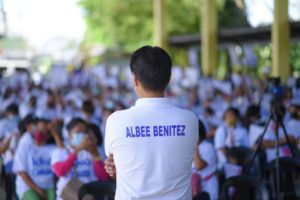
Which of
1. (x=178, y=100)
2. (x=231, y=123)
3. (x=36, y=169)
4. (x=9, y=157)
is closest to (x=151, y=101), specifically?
(x=36, y=169)

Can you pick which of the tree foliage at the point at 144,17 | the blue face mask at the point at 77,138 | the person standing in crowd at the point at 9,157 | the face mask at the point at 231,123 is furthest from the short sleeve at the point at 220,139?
the tree foliage at the point at 144,17

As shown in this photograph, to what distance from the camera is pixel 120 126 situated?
240 centimetres

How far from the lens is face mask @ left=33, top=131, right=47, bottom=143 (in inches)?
231

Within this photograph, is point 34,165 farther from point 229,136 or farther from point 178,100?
point 178,100

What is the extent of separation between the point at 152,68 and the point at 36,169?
3.63 metres

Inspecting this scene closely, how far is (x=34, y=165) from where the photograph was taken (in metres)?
5.75

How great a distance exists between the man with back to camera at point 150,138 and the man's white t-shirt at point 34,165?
133 inches

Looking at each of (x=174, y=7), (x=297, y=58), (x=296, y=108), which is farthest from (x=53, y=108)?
(x=174, y=7)

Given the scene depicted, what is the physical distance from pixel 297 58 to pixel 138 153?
17.8m

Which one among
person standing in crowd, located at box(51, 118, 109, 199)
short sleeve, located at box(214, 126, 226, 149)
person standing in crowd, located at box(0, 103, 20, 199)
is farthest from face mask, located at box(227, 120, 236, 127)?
person standing in crowd, located at box(0, 103, 20, 199)

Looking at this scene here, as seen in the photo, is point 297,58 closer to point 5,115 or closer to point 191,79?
point 191,79

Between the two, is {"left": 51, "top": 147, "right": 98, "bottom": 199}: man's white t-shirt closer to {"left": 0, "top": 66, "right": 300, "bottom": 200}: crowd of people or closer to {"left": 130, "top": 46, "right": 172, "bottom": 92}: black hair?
{"left": 0, "top": 66, "right": 300, "bottom": 200}: crowd of people

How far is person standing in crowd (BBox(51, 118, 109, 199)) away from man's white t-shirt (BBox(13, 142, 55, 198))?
1.15 feet

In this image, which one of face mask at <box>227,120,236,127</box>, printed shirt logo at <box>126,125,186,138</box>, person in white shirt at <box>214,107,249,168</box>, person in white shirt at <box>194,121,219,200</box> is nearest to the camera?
printed shirt logo at <box>126,125,186,138</box>
